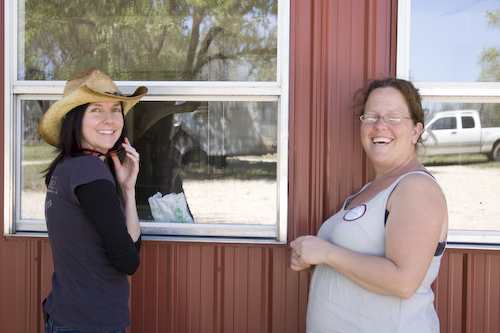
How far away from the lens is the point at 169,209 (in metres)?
2.39

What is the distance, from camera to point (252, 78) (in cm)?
229

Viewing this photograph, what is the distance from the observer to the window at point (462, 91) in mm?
2148

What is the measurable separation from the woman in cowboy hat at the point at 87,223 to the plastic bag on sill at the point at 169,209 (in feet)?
2.41

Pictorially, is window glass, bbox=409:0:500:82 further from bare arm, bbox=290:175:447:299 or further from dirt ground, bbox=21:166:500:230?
bare arm, bbox=290:175:447:299

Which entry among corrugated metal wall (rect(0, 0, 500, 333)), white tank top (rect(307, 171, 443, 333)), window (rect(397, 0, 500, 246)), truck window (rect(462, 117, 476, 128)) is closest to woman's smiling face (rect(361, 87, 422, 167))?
white tank top (rect(307, 171, 443, 333))

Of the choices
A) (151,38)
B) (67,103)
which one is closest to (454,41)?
(151,38)

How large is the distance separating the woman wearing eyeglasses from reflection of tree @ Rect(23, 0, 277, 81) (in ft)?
3.14

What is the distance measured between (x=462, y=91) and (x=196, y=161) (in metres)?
1.66

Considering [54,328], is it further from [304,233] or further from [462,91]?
[462,91]

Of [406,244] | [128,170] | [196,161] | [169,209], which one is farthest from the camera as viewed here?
[196,161]

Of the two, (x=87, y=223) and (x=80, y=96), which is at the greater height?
(x=80, y=96)

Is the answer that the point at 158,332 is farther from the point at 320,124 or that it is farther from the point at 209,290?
the point at 320,124

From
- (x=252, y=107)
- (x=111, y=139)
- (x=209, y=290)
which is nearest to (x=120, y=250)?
(x=111, y=139)

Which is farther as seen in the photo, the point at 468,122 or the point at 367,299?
the point at 468,122
